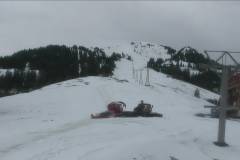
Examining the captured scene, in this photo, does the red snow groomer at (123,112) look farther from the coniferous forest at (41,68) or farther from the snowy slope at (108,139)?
the coniferous forest at (41,68)

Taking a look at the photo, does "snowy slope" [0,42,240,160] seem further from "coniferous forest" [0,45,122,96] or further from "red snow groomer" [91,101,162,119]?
"coniferous forest" [0,45,122,96]

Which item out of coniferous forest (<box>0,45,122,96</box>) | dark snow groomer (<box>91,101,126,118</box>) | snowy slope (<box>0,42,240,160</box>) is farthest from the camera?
coniferous forest (<box>0,45,122,96</box>)

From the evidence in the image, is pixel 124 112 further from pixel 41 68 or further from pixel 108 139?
pixel 41 68

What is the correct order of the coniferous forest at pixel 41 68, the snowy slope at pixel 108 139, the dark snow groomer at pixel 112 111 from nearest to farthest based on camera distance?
the snowy slope at pixel 108 139 < the dark snow groomer at pixel 112 111 < the coniferous forest at pixel 41 68

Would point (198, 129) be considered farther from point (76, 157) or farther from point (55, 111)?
point (55, 111)

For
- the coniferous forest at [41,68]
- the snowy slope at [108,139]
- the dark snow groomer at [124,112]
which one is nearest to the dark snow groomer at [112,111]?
the dark snow groomer at [124,112]

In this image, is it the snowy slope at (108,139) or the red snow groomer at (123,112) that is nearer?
the snowy slope at (108,139)

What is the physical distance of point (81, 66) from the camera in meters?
154

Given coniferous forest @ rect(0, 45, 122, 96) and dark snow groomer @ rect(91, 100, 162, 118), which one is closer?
dark snow groomer @ rect(91, 100, 162, 118)

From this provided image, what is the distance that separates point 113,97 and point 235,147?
33228 mm

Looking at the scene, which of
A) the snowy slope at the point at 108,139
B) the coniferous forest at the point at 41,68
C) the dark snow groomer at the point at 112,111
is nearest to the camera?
the snowy slope at the point at 108,139

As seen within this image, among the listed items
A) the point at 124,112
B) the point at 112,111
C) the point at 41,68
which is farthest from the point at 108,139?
the point at 41,68

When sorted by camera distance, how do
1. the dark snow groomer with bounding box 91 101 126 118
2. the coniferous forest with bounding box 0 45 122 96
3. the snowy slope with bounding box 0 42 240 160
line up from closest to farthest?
the snowy slope with bounding box 0 42 240 160
the dark snow groomer with bounding box 91 101 126 118
the coniferous forest with bounding box 0 45 122 96

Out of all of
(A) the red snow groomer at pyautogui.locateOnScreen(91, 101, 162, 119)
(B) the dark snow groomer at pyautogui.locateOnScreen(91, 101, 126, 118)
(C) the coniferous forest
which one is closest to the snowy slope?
(B) the dark snow groomer at pyautogui.locateOnScreen(91, 101, 126, 118)
